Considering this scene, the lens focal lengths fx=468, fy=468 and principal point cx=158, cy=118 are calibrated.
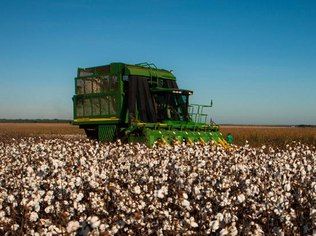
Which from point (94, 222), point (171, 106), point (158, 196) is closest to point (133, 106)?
point (171, 106)

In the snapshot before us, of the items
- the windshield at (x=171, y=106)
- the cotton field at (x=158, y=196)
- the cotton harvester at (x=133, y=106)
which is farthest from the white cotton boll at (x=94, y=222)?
the windshield at (x=171, y=106)

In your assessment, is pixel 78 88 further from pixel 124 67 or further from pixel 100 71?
pixel 124 67

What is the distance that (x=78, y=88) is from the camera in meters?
21.7

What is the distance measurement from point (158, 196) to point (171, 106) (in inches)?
575

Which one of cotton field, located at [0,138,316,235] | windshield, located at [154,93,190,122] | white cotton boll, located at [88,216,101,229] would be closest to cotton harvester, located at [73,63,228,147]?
windshield, located at [154,93,190,122]

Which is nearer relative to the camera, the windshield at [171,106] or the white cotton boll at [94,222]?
the white cotton boll at [94,222]

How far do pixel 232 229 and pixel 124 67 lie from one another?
15.4 meters

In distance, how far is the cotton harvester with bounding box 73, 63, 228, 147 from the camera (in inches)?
744

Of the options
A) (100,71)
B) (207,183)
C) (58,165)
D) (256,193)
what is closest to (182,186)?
(207,183)

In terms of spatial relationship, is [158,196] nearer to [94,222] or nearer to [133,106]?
[94,222]

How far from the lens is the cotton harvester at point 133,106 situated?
1889 centimetres

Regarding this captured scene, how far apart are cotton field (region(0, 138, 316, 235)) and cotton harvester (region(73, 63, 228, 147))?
6.55 m

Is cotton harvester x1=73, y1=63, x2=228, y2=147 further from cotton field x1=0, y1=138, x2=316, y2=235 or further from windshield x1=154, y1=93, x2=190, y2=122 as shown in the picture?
cotton field x1=0, y1=138, x2=316, y2=235

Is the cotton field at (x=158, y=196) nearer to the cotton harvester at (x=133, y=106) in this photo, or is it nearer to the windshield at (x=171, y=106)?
the cotton harvester at (x=133, y=106)
